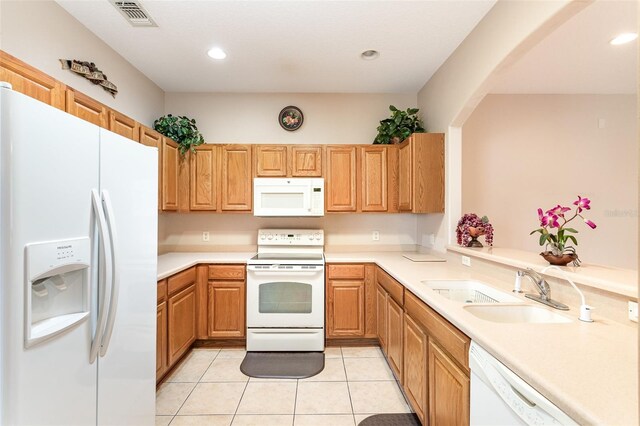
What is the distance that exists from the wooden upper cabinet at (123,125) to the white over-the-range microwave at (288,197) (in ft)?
3.75

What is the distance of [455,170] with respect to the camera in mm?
2688

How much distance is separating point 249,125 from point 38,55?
189 cm

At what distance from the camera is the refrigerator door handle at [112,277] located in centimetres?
120

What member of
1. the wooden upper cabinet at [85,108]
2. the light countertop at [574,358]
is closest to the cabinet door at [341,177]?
the light countertop at [574,358]

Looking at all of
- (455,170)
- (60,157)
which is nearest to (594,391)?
(60,157)

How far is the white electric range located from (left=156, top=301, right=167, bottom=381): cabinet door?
30.0 inches

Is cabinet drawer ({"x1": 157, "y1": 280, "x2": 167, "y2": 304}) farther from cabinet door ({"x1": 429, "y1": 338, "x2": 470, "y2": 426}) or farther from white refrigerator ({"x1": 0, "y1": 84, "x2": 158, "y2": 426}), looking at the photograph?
cabinet door ({"x1": 429, "y1": 338, "x2": 470, "y2": 426})

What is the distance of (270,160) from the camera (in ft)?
10.3

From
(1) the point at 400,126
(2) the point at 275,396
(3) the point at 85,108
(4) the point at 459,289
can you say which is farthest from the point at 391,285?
(3) the point at 85,108

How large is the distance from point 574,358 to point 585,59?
10.1ft

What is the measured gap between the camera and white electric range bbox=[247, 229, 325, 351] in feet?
9.23

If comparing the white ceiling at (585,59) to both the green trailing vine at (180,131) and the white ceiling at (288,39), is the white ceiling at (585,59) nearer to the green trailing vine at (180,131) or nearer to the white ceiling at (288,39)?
the white ceiling at (288,39)

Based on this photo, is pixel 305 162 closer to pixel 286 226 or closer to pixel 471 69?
pixel 286 226

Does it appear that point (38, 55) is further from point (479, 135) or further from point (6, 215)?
point (479, 135)
